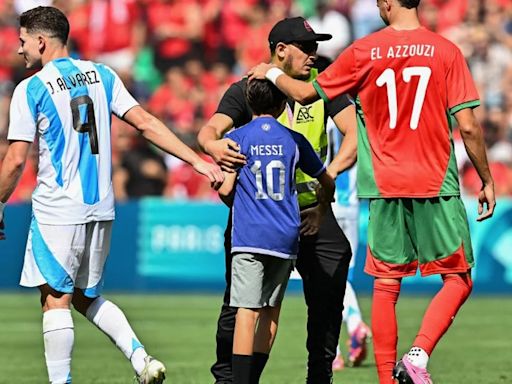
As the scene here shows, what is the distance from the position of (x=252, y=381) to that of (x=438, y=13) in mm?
15546

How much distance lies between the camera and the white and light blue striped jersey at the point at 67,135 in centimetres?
777

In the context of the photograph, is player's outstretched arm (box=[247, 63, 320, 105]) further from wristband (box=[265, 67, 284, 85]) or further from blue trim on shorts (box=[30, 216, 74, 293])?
blue trim on shorts (box=[30, 216, 74, 293])

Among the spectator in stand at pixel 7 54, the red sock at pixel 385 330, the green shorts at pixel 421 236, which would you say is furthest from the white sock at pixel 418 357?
the spectator in stand at pixel 7 54

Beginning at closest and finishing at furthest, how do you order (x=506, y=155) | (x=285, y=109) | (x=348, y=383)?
1. (x=285, y=109)
2. (x=348, y=383)
3. (x=506, y=155)

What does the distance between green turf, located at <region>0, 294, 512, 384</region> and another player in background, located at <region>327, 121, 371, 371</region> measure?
0.17 metres

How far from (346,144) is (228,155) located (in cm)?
96

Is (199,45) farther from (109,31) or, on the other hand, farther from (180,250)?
(180,250)

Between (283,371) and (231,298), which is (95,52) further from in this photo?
(231,298)

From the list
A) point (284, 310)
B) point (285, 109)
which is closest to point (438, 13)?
point (284, 310)

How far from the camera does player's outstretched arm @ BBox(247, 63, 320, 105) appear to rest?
767 cm

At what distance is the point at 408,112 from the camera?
7.81 metres

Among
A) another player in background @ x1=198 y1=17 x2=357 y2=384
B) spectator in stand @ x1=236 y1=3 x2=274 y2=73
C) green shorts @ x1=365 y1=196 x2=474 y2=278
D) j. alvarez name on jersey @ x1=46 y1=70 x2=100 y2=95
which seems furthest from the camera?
spectator in stand @ x1=236 y1=3 x2=274 y2=73

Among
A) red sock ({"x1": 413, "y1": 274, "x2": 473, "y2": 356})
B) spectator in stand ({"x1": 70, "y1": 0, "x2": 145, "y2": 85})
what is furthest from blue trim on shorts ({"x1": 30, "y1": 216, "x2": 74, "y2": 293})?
spectator in stand ({"x1": 70, "y1": 0, "x2": 145, "y2": 85})

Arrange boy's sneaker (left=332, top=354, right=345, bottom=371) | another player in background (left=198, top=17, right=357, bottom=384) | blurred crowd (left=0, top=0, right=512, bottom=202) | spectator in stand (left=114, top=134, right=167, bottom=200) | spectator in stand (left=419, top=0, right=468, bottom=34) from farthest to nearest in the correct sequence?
spectator in stand (left=419, top=0, right=468, bottom=34)
blurred crowd (left=0, top=0, right=512, bottom=202)
spectator in stand (left=114, top=134, right=167, bottom=200)
boy's sneaker (left=332, top=354, right=345, bottom=371)
another player in background (left=198, top=17, right=357, bottom=384)
